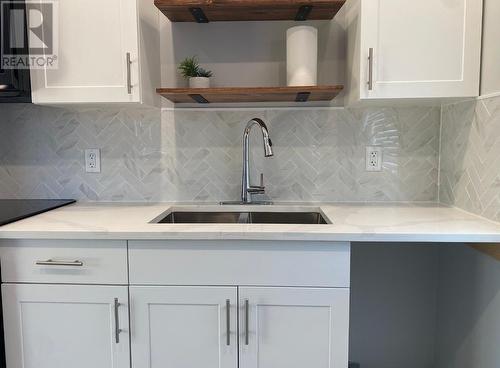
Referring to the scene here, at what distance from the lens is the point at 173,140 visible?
181cm

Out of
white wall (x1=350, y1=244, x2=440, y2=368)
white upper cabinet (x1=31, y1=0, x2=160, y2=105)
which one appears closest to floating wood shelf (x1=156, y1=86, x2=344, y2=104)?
white upper cabinet (x1=31, y1=0, x2=160, y2=105)

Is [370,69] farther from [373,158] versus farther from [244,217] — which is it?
[244,217]

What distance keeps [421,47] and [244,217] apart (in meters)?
0.98

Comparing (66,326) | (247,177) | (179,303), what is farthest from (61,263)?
(247,177)

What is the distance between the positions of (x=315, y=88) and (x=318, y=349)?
95 cm

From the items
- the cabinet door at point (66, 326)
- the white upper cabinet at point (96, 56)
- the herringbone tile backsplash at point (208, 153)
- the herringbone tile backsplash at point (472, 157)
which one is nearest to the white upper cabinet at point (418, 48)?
the herringbone tile backsplash at point (472, 157)

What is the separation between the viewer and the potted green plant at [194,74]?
1630 mm

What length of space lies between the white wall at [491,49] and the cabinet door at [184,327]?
3.73ft

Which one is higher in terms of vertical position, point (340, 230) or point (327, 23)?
point (327, 23)

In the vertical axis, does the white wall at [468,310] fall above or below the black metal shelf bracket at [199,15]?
below

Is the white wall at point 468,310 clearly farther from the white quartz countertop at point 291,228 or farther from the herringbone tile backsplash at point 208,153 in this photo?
the herringbone tile backsplash at point 208,153

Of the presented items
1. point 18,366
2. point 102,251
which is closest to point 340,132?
point 102,251

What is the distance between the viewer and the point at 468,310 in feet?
4.77

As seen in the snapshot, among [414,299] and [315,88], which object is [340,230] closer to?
[315,88]
